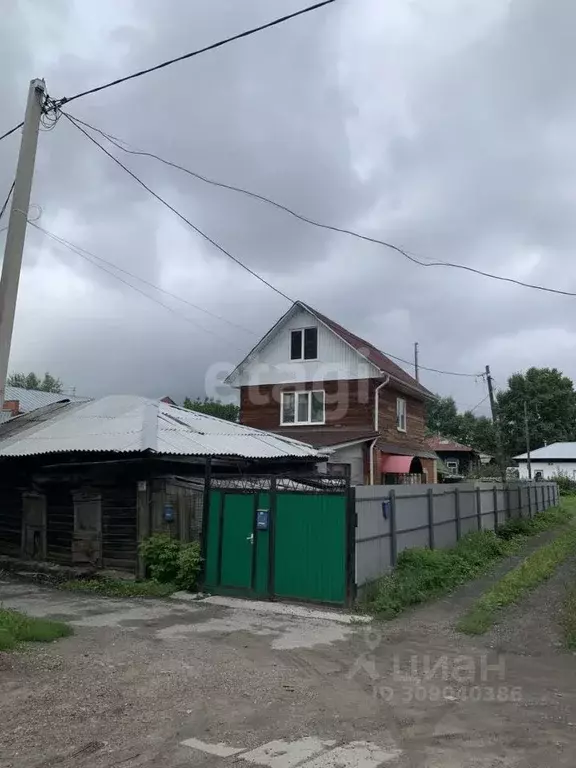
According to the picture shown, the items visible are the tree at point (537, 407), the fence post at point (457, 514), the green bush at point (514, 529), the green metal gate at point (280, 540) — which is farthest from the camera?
the tree at point (537, 407)

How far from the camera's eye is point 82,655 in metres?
7.23

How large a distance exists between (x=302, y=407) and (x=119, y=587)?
53.0ft

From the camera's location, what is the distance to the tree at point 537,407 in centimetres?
6806

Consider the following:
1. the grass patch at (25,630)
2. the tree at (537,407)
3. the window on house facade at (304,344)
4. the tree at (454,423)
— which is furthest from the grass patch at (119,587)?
the tree at (454,423)

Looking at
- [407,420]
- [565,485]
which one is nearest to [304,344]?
[407,420]

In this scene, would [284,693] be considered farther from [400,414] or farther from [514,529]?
[400,414]

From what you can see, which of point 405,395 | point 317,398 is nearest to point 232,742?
point 317,398

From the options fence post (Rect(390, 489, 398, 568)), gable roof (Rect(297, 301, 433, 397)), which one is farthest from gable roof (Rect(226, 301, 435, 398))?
fence post (Rect(390, 489, 398, 568))

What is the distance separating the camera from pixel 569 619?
8.74m

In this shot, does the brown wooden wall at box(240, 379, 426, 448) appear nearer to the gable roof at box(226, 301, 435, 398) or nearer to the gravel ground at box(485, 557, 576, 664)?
the gable roof at box(226, 301, 435, 398)

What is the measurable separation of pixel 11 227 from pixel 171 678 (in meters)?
6.55

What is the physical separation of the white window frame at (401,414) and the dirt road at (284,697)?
62.5 ft

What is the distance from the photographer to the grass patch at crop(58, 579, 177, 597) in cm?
1134

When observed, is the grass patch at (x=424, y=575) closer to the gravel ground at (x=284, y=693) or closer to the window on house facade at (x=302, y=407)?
the gravel ground at (x=284, y=693)
